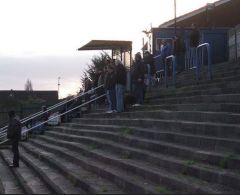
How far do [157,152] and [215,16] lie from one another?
62.3 ft

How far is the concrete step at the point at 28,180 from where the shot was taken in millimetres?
10422

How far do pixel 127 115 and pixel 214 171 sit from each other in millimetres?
7560

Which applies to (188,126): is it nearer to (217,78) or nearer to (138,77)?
(217,78)

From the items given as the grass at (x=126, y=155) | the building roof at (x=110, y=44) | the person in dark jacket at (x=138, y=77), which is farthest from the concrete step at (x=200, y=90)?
the building roof at (x=110, y=44)

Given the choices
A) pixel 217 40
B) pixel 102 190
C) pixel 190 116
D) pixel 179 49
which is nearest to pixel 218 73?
pixel 190 116

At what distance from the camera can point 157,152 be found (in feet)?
33.2

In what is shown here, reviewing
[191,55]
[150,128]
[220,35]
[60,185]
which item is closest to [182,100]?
[150,128]

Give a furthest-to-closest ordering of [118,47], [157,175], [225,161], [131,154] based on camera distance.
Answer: [118,47], [131,154], [157,175], [225,161]

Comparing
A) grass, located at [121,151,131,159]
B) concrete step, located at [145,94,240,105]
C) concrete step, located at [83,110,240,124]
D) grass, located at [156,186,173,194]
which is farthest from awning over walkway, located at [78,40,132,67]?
grass, located at [156,186,173,194]

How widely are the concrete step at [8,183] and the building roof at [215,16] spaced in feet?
48.3

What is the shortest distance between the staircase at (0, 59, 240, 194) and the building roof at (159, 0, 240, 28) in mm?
10667

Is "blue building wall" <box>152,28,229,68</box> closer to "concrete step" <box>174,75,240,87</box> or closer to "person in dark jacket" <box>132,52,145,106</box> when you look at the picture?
"concrete step" <box>174,75,240,87</box>

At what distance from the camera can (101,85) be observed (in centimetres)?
2055

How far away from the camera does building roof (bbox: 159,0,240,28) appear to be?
2630 cm
